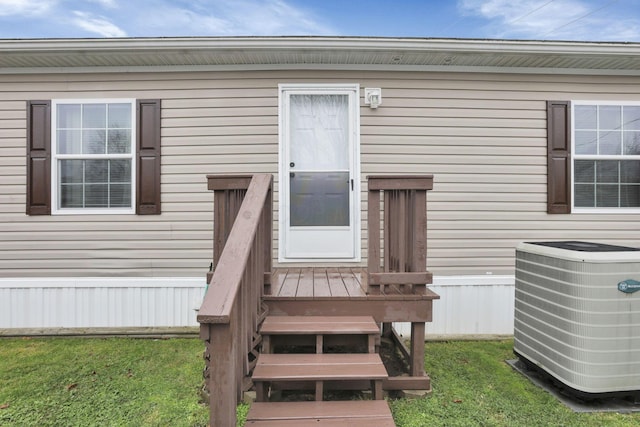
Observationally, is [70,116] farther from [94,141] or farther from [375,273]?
[375,273]

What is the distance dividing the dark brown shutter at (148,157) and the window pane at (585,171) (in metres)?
4.65

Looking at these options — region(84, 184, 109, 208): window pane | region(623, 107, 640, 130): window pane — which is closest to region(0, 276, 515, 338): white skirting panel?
region(84, 184, 109, 208): window pane

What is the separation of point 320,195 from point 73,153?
9.01ft

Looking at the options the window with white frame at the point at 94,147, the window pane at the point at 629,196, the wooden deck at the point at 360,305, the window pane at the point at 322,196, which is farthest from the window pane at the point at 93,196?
the window pane at the point at 629,196

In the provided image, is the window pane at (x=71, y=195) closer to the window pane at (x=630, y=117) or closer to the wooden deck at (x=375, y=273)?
Result: the wooden deck at (x=375, y=273)

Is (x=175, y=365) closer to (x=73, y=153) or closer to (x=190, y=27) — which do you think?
(x=73, y=153)

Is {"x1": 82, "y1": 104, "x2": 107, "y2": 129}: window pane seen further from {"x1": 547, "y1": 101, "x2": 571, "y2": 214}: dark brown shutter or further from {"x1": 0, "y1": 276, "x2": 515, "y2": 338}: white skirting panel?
{"x1": 547, "y1": 101, "x2": 571, "y2": 214}: dark brown shutter

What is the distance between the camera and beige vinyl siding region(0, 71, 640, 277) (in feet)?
13.0

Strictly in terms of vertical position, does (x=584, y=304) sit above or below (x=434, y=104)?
below

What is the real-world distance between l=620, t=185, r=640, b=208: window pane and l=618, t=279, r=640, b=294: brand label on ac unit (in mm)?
2188

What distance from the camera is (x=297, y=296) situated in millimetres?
2635

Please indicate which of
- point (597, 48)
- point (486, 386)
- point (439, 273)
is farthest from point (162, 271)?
point (597, 48)

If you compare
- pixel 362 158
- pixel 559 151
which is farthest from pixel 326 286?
pixel 559 151

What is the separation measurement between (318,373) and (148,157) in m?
3.02
